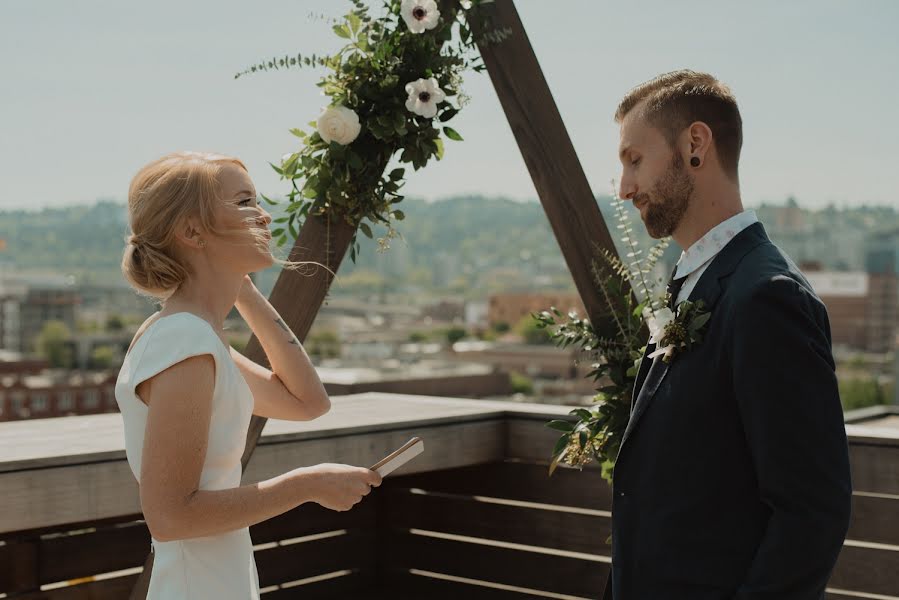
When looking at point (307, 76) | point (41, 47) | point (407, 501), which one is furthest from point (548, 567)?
point (41, 47)

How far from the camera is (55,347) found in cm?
8775

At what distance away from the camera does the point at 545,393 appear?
76.3 metres

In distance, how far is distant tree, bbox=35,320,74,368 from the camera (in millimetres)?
87438

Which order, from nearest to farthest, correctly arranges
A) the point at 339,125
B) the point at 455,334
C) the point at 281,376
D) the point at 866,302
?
the point at 281,376 → the point at 339,125 → the point at 866,302 → the point at 455,334

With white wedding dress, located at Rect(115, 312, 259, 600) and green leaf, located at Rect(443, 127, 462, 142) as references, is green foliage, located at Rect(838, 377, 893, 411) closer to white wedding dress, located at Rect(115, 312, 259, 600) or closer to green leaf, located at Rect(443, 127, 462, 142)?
green leaf, located at Rect(443, 127, 462, 142)

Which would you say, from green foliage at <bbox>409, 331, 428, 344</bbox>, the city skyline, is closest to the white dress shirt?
green foliage at <bbox>409, 331, 428, 344</bbox>

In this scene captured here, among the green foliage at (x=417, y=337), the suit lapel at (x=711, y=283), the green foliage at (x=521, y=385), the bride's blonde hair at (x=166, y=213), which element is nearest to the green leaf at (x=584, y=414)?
the suit lapel at (x=711, y=283)

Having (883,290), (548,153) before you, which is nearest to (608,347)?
(548,153)

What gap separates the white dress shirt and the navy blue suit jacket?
18mm

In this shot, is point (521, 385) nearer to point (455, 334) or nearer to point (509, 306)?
point (455, 334)

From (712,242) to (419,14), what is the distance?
1044 mm

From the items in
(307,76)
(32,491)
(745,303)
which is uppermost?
(307,76)

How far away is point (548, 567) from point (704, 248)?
2153mm

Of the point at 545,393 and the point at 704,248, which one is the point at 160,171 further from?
the point at 545,393
